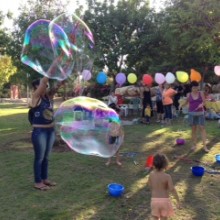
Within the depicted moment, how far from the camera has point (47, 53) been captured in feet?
21.0

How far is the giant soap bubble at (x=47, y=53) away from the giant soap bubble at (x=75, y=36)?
67mm

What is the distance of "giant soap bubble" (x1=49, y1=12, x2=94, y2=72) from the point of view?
6.47 metres

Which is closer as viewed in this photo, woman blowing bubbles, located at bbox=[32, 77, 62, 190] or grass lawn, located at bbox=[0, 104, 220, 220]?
grass lawn, located at bbox=[0, 104, 220, 220]

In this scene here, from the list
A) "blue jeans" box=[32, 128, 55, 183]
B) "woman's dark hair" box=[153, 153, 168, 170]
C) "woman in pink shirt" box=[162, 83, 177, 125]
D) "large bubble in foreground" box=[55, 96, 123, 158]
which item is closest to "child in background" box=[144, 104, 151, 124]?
"woman in pink shirt" box=[162, 83, 177, 125]

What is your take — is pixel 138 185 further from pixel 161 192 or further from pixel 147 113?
pixel 147 113

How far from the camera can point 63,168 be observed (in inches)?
312

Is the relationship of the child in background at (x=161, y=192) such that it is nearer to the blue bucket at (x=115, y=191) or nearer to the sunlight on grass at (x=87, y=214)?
the sunlight on grass at (x=87, y=214)

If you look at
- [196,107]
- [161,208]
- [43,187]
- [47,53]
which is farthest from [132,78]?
[161,208]

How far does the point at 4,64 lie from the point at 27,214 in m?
33.3

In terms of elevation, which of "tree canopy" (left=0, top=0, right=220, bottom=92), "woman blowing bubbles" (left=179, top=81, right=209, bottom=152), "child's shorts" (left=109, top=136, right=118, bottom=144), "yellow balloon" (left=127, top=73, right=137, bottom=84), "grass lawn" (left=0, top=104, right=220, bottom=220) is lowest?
"grass lawn" (left=0, top=104, right=220, bottom=220)

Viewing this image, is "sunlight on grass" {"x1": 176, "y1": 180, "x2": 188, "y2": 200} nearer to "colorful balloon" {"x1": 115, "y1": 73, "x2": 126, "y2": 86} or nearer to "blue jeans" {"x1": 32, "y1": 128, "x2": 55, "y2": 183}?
"blue jeans" {"x1": 32, "y1": 128, "x2": 55, "y2": 183}

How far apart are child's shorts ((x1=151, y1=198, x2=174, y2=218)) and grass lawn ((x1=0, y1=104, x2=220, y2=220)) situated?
0.79m

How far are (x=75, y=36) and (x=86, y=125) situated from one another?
5.04ft

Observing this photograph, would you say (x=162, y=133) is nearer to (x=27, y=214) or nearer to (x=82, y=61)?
(x=82, y=61)
